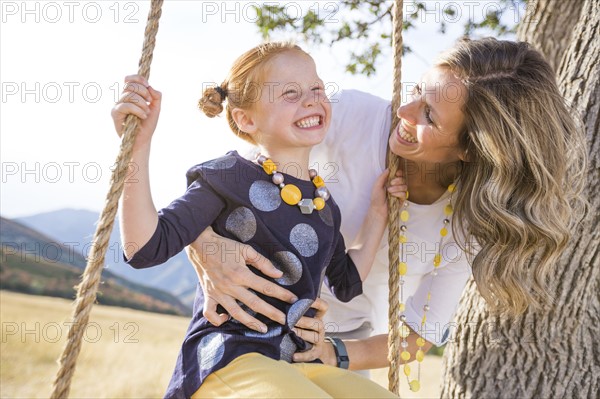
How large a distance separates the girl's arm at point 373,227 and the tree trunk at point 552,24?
122cm

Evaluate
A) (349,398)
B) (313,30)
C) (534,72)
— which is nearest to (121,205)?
(349,398)

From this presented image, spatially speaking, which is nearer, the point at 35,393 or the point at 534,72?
the point at 534,72

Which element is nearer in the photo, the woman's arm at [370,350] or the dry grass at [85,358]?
the woman's arm at [370,350]

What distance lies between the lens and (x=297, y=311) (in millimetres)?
1600

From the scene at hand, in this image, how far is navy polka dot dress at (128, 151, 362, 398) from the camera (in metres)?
1.48

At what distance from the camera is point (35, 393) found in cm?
358

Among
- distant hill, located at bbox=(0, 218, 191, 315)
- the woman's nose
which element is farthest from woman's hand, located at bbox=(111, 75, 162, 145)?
distant hill, located at bbox=(0, 218, 191, 315)

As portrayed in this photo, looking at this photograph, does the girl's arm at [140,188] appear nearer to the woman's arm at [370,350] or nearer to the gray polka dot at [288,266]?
the gray polka dot at [288,266]

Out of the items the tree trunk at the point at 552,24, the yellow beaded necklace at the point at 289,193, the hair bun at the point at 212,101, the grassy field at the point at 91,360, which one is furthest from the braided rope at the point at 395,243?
the grassy field at the point at 91,360

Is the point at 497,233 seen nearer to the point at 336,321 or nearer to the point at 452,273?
the point at 452,273

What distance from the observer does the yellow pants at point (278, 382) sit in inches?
54.4

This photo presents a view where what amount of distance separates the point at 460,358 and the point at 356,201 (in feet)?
2.40

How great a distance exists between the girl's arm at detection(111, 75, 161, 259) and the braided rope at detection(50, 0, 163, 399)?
0.14 ft

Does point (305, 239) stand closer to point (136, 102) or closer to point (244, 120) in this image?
point (244, 120)
